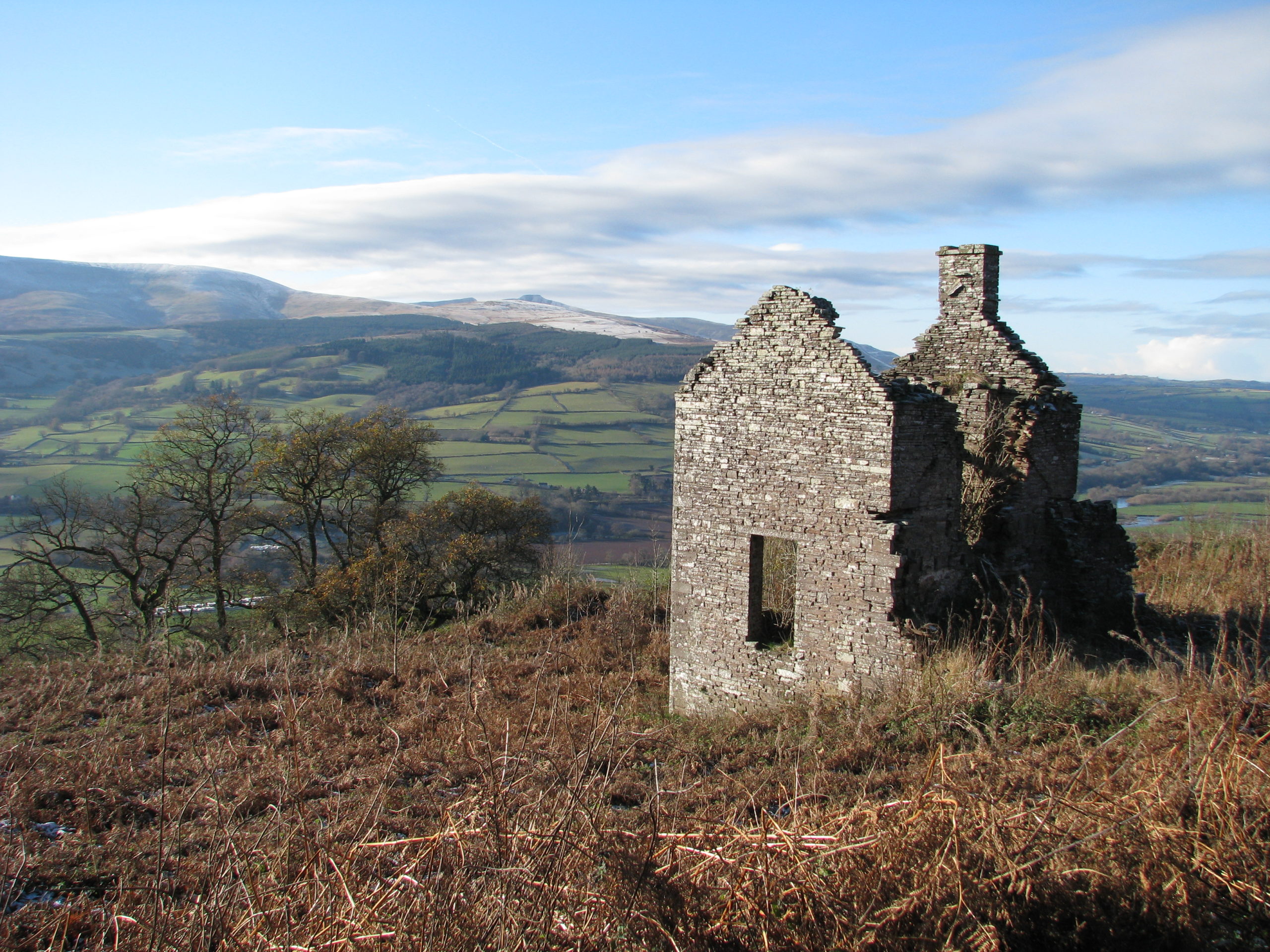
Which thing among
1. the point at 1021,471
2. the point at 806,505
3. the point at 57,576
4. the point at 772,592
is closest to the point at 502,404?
the point at 57,576

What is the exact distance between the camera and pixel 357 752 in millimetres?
6824

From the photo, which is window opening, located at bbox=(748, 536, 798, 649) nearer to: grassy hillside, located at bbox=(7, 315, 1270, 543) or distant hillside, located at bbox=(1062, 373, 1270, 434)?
grassy hillside, located at bbox=(7, 315, 1270, 543)

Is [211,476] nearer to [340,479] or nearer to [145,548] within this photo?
[145,548]

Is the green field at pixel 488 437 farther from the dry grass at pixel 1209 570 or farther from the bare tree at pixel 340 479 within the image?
the dry grass at pixel 1209 570

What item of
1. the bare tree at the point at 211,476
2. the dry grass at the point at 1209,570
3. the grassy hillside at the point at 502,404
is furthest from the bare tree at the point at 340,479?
the grassy hillside at the point at 502,404

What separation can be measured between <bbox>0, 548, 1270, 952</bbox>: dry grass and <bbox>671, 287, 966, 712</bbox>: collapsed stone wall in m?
0.71


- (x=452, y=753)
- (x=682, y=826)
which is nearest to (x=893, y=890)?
(x=682, y=826)

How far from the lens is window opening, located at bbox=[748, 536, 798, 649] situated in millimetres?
8398

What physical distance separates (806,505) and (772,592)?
520 centimetres

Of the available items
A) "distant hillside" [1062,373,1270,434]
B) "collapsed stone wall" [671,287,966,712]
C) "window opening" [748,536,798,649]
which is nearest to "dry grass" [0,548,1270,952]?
"collapsed stone wall" [671,287,966,712]

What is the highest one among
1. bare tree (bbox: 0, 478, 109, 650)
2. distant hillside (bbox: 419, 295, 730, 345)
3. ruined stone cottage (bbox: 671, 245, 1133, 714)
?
distant hillside (bbox: 419, 295, 730, 345)

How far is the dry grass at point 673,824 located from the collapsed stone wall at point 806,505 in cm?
71

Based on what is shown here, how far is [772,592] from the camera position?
12.9 m

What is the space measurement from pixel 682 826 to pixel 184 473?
20238mm
